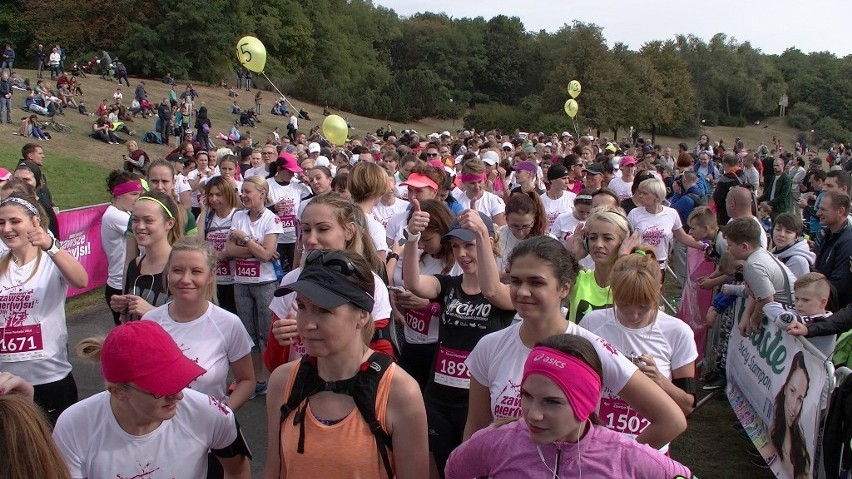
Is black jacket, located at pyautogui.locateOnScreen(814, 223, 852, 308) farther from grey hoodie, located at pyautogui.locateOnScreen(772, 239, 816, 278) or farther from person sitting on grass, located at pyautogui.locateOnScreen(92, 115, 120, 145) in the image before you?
person sitting on grass, located at pyautogui.locateOnScreen(92, 115, 120, 145)

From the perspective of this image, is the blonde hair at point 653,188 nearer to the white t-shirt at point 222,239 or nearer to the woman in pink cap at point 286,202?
the woman in pink cap at point 286,202

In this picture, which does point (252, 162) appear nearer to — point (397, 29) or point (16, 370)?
point (16, 370)

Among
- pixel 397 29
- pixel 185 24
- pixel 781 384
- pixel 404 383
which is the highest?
pixel 397 29

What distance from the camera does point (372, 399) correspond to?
7.92 ft

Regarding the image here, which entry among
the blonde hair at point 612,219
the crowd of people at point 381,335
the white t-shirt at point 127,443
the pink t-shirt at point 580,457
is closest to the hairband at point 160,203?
the crowd of people at point 381,335

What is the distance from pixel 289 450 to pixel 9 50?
40.5 meters

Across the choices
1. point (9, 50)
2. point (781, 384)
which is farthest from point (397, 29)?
point (781, 384)

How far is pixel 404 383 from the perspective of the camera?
2469 mm

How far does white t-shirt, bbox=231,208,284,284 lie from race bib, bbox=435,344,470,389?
2.98m

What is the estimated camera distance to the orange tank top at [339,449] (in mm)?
2381

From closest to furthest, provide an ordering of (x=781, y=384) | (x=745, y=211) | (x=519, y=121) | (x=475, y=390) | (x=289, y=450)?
1. (x=289, y=450)
2. (x=475, y=390)
3. (x=781, y=384)
4. (x=745, y=211)
5. (x=519, y=121)

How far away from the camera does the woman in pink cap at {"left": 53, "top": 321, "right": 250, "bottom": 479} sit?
2492 mm

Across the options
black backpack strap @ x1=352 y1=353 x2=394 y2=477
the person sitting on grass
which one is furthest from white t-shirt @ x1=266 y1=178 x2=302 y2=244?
the person sitting on grass

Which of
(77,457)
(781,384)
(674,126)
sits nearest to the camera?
(77,457)
